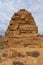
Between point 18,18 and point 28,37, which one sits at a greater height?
point 18,18

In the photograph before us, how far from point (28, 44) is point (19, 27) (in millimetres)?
2193

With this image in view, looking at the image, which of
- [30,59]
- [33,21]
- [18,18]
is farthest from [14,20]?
[30,59]

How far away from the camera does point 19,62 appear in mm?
14492

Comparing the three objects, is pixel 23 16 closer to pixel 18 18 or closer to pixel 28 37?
pixel 18 18

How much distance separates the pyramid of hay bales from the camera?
88.1ft

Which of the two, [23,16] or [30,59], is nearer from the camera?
[30,59]

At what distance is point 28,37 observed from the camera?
26.9 metres

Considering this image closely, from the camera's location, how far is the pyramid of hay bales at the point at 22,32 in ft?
88.1

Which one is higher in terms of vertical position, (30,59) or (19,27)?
(19,27)

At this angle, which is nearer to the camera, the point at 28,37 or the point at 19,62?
the point at 19,62

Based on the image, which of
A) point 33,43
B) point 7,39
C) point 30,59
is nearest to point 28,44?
point 33,43

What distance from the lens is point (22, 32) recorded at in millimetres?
27078

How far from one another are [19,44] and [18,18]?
9.86ft

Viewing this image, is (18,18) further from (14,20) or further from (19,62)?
(19,62)
